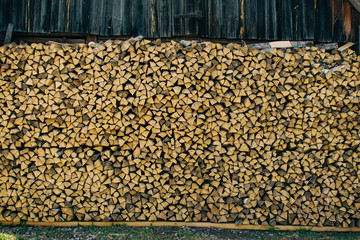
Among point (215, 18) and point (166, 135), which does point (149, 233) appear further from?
point (215, 18)

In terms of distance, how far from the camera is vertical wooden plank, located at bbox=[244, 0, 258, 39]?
20.3 feet

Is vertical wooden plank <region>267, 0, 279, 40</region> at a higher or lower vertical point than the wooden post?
higher

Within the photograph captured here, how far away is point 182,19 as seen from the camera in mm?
6102

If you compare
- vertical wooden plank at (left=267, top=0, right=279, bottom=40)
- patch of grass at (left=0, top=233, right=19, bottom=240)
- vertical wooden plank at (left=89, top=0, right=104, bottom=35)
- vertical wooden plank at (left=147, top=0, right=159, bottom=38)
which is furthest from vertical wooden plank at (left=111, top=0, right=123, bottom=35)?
patch of grass at (left=0, top=233, right=19, bottom=240)

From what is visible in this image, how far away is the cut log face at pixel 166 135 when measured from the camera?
4.87 meters

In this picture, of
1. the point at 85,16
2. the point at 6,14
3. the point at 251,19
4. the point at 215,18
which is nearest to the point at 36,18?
the point at 6,14

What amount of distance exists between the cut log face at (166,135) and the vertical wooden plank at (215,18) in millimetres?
1280

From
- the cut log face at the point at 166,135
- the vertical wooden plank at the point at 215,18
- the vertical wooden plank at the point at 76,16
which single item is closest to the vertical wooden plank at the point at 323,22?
the cut log face at the point at 166,135

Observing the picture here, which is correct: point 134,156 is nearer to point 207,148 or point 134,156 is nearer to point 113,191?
point 113,191

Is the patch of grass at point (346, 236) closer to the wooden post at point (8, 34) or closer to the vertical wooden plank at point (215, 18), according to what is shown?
the vertical wooden plank at point (215, 18)

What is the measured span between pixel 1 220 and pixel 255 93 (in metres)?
4.45

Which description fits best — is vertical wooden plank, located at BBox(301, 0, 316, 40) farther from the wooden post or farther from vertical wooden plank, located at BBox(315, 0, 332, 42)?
the wooden post

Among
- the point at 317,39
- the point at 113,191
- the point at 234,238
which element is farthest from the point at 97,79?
the point at 317,39

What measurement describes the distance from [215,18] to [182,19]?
Answer: 0.65 m
